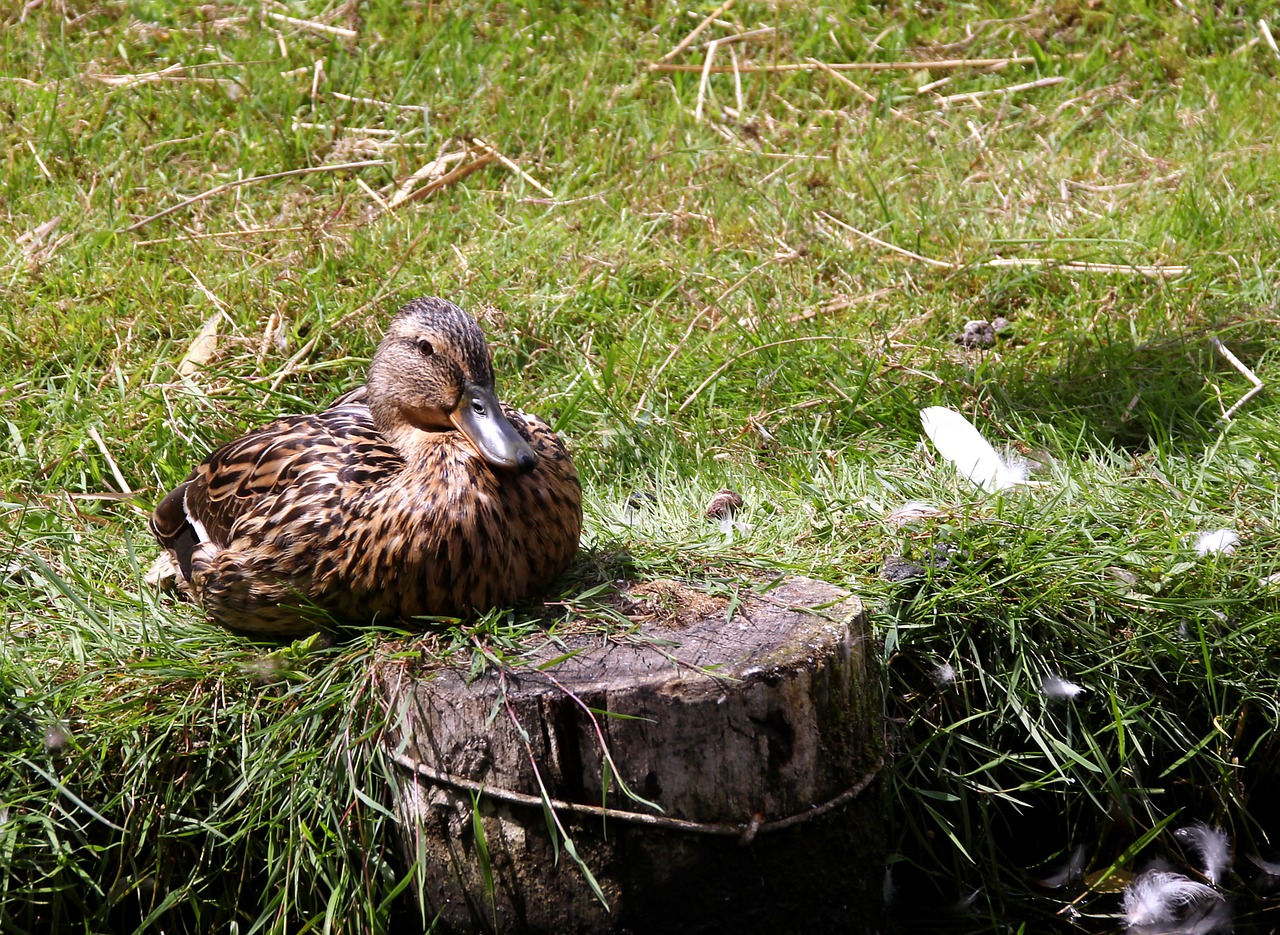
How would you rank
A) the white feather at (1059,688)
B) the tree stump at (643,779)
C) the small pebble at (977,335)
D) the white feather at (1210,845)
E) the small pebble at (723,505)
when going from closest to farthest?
the tree stump at (643,779), the white feather at (1059,688), the white feather at (1210,845), the small pebble at (723,505), the small pebble at (977,335)

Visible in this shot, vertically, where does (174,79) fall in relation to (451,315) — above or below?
below

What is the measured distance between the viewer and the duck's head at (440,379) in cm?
306

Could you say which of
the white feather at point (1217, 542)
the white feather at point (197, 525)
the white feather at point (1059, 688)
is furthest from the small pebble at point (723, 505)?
the white feather at point (197, 525)

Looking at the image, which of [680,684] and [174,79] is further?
[174,79]

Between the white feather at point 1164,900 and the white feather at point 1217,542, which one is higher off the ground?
the white feather at point 1217,542

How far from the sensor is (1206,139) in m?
5.93

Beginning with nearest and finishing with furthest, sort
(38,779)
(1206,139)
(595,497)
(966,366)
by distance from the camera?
(38,779) → (595,497) → (966,366) → (1206,139)

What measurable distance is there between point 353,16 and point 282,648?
169 inches

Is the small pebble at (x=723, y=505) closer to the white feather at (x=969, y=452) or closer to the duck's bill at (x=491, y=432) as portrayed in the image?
the white feather at (x=969, y=452)

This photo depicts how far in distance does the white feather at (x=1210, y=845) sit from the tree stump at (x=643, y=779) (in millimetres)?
1011

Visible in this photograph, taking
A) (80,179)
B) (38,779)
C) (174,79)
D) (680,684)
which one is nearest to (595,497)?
(680,684)

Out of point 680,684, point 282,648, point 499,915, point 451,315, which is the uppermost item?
point 451,315

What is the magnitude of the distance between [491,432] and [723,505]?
1001mm

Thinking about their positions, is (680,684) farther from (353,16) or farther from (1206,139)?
(353,16)
